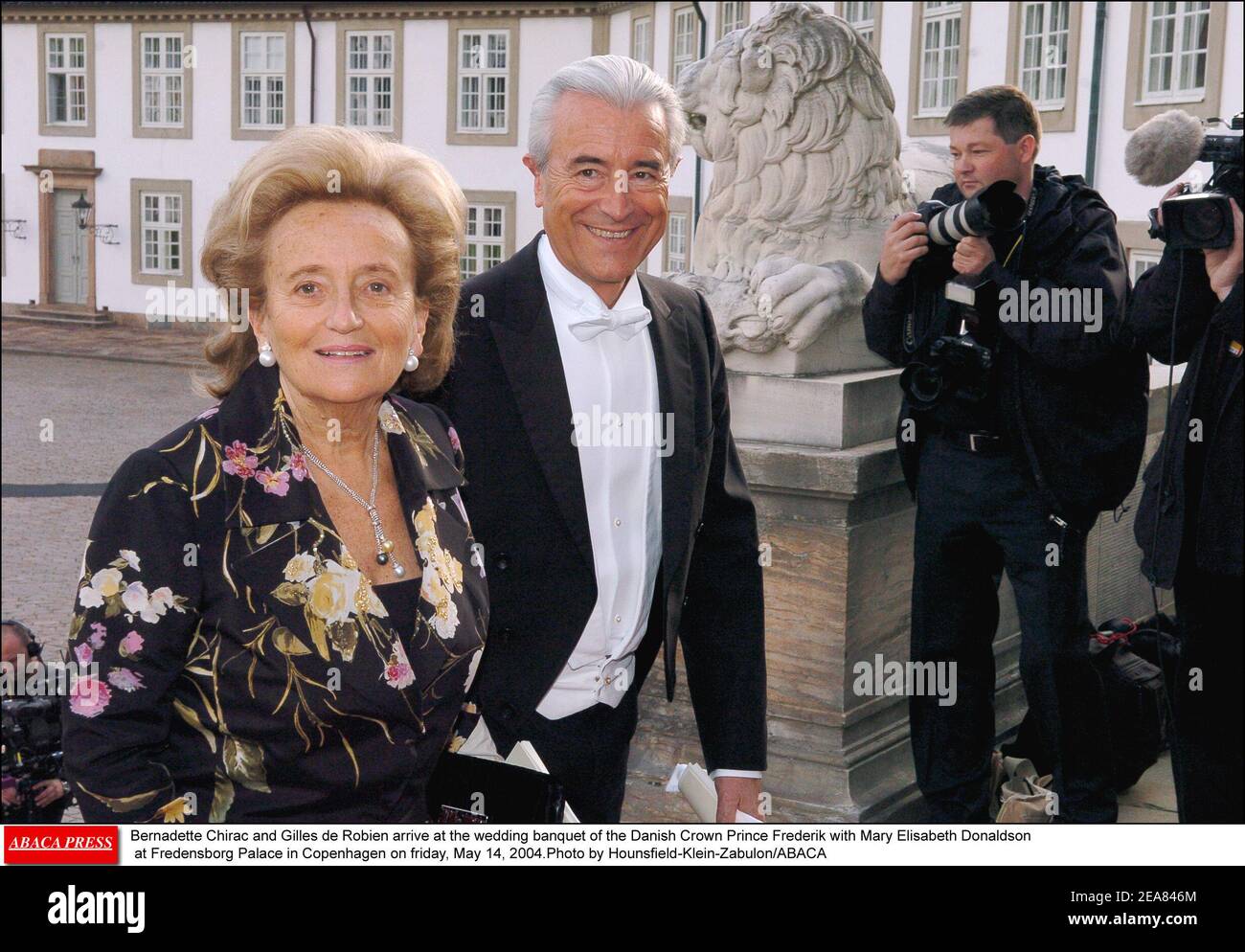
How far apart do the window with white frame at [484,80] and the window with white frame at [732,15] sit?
321 inches

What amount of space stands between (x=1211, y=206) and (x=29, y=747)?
9.82 ft

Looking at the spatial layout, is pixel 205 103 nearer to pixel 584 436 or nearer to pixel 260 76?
pixel 260 76

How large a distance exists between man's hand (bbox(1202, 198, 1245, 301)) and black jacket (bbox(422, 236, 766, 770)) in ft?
3.93

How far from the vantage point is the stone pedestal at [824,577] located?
13.9 feet

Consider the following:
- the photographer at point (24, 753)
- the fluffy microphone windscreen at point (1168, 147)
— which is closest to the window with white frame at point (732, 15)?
the fluffy microphone windscreen at point (1168, 147)

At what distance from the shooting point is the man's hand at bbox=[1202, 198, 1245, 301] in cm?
333

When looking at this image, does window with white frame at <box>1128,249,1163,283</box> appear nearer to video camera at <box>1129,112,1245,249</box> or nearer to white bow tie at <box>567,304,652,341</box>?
video camera at <box>1129,112,1245,249</box>

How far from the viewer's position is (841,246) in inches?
181

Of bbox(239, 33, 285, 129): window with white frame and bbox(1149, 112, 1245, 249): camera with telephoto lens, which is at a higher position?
bbox(239, 33, 285, 129): window with white frame

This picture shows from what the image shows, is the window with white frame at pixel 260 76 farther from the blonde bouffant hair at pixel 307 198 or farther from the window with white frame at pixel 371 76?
the blonde bouffant hair at pixel 307 198

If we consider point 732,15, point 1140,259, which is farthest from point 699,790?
point 732,15

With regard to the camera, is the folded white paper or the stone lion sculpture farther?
the stone lion sculpture

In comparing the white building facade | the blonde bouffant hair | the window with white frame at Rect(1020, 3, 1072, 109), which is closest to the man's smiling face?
the blonde bouffant hair
